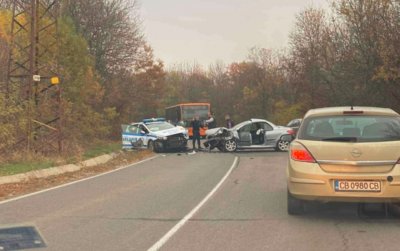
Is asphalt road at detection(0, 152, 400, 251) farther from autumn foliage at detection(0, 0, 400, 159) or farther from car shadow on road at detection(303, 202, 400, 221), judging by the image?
autumn foliage at detection(0, 0, 400, 159)

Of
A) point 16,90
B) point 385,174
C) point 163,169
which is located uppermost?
point 16,90

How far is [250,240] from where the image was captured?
6.72m

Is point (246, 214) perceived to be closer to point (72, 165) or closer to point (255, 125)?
point (72, 165)

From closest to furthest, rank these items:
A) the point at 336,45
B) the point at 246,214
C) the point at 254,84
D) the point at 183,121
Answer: the point at 246,214 → the point at 336,45 → the point at 183,121 → the point at 254,84

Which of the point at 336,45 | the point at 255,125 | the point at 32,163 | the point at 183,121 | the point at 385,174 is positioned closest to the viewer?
the point at 385,174

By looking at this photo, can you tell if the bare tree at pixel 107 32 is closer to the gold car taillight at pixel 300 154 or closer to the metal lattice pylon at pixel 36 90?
the metal lattice pylon at pixel 36 90

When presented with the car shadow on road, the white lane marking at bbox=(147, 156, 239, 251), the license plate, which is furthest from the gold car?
the white lane marking at bbox=(147, 156, 239, 251)

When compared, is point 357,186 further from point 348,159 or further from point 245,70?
point 245,70

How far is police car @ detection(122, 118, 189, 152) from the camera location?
26.1 m

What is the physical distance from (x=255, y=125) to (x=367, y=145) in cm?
1736

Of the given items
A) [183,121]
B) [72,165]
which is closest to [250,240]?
[72,165]

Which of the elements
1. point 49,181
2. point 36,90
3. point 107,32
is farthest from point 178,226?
point 107,32

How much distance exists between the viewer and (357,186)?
737 centimetres

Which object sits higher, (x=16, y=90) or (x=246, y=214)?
(x=16, y=90)
